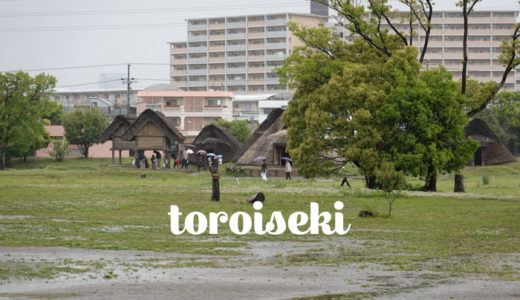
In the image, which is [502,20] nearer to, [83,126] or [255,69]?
[255,69]

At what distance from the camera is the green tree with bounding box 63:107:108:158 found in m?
114

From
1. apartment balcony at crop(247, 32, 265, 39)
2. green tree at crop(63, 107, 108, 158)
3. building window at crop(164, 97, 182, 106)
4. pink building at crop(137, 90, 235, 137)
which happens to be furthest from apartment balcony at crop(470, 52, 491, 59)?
green tree at crop(63, 107, 108, 158)

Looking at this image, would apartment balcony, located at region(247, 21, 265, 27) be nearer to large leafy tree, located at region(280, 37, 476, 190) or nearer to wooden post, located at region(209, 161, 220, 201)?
large leafy tree, located at region(280, 37, 476, 190)

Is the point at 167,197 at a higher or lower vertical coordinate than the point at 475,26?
lower

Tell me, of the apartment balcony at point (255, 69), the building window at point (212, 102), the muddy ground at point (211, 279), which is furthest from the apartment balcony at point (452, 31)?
the muddy ground at point (211, 279)

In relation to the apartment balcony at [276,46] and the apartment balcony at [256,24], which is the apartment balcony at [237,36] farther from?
the apartment balcony at [276,46]

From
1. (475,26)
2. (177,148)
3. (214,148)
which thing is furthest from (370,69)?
(475,26)

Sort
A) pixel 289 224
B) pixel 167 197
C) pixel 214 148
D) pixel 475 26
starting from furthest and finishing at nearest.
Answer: pixel 475 26 → pixel 214 148 → pixel 167 197 → pixel 289 224

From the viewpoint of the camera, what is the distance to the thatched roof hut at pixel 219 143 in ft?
334

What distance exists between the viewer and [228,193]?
41.8 meters

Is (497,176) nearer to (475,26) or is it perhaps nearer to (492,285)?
(492,285)

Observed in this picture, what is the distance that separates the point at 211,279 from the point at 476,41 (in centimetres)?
18197

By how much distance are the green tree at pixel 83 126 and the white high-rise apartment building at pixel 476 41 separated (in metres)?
93.4

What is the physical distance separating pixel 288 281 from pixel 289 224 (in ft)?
39.8
